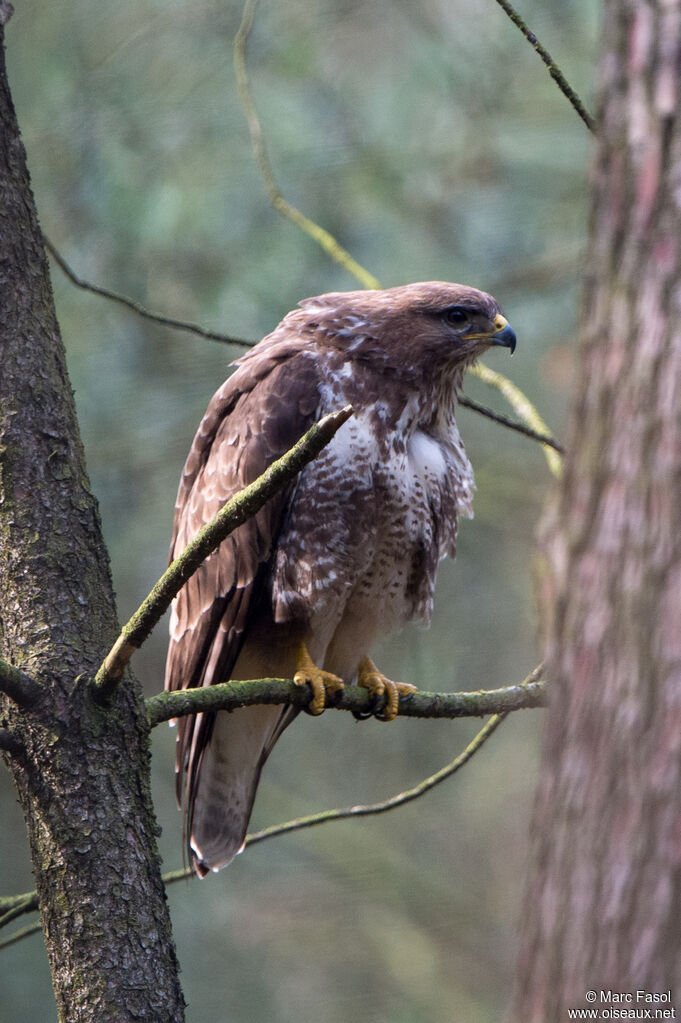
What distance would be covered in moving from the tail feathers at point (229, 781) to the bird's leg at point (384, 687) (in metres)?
Answer: 0.28

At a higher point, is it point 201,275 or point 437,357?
point 201,275

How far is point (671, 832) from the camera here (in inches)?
50.3

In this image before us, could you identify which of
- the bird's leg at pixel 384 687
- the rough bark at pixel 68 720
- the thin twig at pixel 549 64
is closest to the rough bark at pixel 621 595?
the thin twig at pixel 549 64

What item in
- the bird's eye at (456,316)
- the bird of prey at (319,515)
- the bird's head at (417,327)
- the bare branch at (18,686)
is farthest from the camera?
the bird's eye at (456,316)

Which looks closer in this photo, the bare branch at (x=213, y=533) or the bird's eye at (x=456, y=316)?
the bare branch at (x=213, y=533)

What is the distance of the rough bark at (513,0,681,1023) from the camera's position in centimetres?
129

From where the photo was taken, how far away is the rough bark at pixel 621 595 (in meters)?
1.29

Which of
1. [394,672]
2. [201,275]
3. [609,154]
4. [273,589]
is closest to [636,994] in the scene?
→ [609,154]

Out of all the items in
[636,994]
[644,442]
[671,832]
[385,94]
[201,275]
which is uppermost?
[385,94]

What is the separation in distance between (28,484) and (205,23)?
565cm

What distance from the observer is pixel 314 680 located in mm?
2934

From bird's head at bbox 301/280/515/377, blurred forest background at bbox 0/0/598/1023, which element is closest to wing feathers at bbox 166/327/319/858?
bird's head at bbox 301/280/515/377

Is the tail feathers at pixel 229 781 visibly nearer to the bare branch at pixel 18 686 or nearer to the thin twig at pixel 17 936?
the thin twig at pixel 17 936

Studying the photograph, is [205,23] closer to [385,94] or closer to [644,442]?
[385,94]
